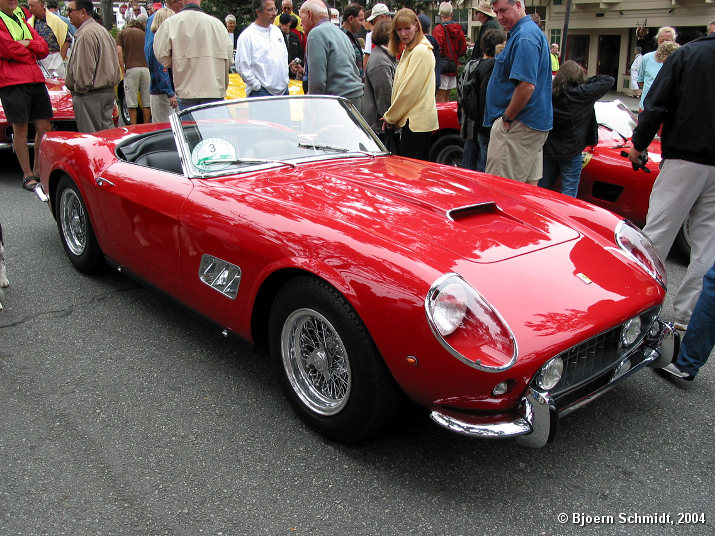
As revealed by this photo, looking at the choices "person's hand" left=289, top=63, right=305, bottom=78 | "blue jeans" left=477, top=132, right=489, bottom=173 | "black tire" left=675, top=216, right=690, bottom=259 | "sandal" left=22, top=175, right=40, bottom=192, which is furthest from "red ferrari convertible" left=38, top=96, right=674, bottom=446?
"person's hand" left=289, top=63, right=305, bottom=78

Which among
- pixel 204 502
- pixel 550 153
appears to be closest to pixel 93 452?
pixel 204 502

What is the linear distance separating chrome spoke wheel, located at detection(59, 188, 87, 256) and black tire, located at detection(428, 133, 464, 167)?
3812 mm

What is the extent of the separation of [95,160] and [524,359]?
296 centimetres

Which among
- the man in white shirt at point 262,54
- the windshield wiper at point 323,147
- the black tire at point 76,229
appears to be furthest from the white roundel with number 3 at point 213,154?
the man in white shirt at point 262,54

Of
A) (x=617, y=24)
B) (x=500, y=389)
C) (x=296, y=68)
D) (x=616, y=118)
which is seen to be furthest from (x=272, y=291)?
(x=617, y=24)

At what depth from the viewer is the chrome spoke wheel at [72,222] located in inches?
164

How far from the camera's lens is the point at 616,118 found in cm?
604

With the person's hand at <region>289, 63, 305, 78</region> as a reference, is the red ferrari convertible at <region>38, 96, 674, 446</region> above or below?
below

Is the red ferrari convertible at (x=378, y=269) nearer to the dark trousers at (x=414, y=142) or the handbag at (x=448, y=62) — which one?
the dark trousers at (x=414, y=142)

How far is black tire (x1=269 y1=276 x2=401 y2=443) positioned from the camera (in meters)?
2.29

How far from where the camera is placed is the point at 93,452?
251cm

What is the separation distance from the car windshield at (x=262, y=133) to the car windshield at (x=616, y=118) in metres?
3.16

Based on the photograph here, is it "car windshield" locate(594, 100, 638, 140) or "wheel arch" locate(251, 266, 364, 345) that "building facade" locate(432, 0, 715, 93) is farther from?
"wheel arch" locate(251, 266, 364, 345)

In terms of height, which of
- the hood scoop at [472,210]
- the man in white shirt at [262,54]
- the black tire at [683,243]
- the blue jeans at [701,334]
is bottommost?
the black tire at [683,243]
